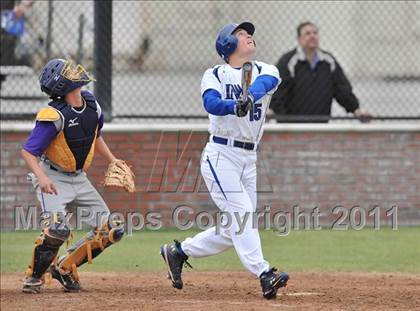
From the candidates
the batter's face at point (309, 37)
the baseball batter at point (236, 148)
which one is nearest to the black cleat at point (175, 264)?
the baseball batter at point (236, 148)

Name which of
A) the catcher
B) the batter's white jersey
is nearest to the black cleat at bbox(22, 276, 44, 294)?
the catcher

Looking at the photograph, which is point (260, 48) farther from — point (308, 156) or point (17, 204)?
point (17, 204)

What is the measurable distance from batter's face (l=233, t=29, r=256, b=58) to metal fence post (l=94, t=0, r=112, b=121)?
501 cm

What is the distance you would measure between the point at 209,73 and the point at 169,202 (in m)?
4.85

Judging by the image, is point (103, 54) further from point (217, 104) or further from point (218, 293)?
point (217, 104)

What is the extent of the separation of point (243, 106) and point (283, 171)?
5446 mm

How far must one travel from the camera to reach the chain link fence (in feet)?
42.8

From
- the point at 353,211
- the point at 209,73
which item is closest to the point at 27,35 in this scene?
the point at 353,211

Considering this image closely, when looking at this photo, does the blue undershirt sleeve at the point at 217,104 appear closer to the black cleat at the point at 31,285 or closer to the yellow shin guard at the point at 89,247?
the yellow shin guard at the point at 89,247

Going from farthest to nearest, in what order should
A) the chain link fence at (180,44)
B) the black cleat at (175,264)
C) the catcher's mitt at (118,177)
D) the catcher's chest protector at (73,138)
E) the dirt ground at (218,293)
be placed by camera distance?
the chain link fence at (180,44), the catcher's mitt at (118,177), the black cleat at (175,264), the catcher's chest protector at (73,138), the dirt ground at (218,293)

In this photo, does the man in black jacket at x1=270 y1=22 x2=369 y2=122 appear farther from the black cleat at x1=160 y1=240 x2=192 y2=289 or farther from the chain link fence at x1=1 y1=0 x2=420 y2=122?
the black cleat at x1=160 y1=240 x2=192 y2=289

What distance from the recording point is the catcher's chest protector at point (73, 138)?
7.88m

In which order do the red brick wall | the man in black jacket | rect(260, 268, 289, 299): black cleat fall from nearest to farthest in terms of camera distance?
rect(260, 268, 289, 299): black cleat < the red brick wall < the man in black jacket

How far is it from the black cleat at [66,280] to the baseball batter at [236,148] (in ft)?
3.57
